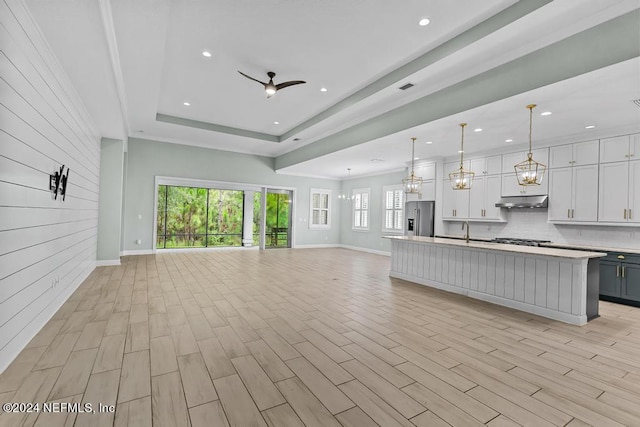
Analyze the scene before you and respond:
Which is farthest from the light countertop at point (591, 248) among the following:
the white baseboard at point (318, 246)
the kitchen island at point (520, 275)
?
the white baseboard at point (318, 246)

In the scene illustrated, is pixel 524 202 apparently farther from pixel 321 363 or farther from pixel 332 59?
pixel 321 363

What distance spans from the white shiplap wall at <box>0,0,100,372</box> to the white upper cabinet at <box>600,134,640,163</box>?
762 cm

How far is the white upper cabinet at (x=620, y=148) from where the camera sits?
15.4 ft

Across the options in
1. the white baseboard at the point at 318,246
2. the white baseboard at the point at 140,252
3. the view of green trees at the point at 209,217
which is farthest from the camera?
the white baseboard at the point at 318,246

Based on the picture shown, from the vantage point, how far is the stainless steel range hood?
18.6ft

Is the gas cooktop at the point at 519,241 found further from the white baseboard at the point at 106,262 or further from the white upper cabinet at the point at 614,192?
the white baseboard at the point at 106,262

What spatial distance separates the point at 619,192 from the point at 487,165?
2.27m

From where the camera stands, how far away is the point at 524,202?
590cm

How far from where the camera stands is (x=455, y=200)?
24.1ft

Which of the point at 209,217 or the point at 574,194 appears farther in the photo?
the point at 209,217

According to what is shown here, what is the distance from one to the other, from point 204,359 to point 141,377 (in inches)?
18.2

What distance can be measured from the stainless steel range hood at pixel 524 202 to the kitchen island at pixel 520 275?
5.30ft

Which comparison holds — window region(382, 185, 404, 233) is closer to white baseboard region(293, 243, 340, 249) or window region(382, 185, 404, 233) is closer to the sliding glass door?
white baseboard region(293, 243, 340, 249)

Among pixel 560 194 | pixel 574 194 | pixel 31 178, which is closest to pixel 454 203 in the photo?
pixel 560 194
